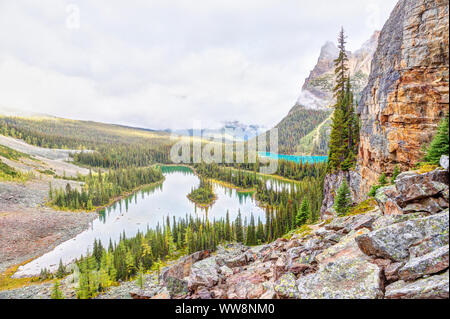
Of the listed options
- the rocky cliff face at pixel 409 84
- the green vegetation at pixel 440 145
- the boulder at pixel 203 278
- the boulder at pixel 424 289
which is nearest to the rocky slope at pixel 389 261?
the boulder at pixel 424 289

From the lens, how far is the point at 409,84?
1551cm

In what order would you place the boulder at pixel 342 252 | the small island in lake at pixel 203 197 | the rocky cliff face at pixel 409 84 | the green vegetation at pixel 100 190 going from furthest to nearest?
the small island in lake at pixel 203 197 → the green vegetation at pixel 100 190 → the rocky cliff face at pixel 409 84 → the boulder at pixel 342 252

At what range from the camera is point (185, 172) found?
179375 millimetres

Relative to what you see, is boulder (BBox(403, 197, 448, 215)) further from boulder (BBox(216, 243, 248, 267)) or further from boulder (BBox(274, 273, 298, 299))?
boulder (BBox(216, 243, 248, 267))

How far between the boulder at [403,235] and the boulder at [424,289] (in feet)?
5.09

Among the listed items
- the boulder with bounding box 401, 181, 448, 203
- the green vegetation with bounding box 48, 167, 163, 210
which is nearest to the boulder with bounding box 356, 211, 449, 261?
the boulder with bounding box 401, 181, 448, 203

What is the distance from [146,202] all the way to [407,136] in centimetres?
10328

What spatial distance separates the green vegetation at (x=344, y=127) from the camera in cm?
2972

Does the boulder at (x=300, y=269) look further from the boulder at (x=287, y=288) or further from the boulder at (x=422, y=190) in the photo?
the boulder at (x=422, y=190)
